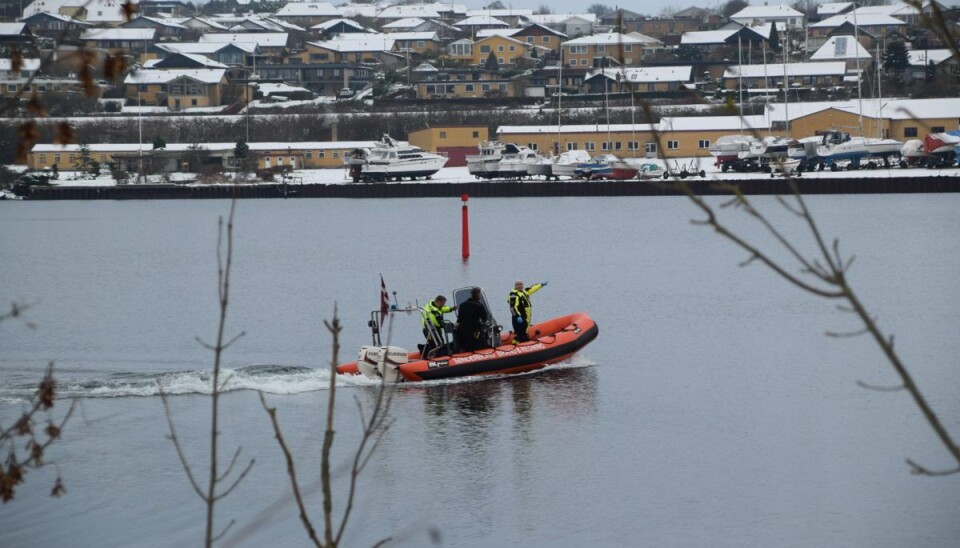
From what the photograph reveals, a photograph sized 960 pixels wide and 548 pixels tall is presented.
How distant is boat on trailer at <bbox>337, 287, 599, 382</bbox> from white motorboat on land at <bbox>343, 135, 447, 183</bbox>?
184 ft

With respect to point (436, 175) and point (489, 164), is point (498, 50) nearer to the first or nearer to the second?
point (436, 175)

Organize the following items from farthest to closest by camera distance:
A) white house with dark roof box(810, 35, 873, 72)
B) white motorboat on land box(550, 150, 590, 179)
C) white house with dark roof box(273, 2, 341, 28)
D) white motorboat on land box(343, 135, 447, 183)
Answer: white house with dark roof box(273, 2, 341, 28) < white house with dark roof box(810, 35, 873, 72) < white motorboat on land box(343, 135, 447, 183) < white motorboat on land box(550, 150, 590, 179)

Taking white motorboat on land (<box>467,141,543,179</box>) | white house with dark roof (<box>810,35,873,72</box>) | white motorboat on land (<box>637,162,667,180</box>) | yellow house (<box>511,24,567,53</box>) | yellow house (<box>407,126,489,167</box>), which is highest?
yellow house (<box>511,24,567,53</box>)

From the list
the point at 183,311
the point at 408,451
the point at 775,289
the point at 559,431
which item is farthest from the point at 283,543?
the point at 775,289

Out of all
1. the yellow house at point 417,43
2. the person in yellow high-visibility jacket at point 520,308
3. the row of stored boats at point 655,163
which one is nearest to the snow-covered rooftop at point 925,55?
the row of stored boats at point 655,163

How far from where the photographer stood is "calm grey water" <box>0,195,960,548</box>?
15.0m

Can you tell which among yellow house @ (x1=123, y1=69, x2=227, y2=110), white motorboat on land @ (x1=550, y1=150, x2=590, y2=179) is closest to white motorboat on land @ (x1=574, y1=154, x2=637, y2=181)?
white motorboat on land @ (x1=550, y1=150, x2=590, y2=179)

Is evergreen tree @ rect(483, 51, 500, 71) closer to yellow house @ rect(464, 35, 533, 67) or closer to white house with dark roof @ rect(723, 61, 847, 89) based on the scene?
yellow house @ rect(464, 35, 533, 67)

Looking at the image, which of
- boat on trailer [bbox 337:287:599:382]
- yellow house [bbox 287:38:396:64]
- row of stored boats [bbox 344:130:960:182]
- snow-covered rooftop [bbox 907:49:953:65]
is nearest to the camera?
boat on trailer [bbox 337:287:599:382]

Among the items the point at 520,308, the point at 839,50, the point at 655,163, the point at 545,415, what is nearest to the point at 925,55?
the point at 839,50

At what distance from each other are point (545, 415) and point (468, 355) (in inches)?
80.4

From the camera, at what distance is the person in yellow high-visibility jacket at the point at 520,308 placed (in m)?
21.5

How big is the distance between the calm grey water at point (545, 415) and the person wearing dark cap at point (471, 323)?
0.66 m

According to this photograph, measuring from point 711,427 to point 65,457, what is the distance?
28.8 feet
